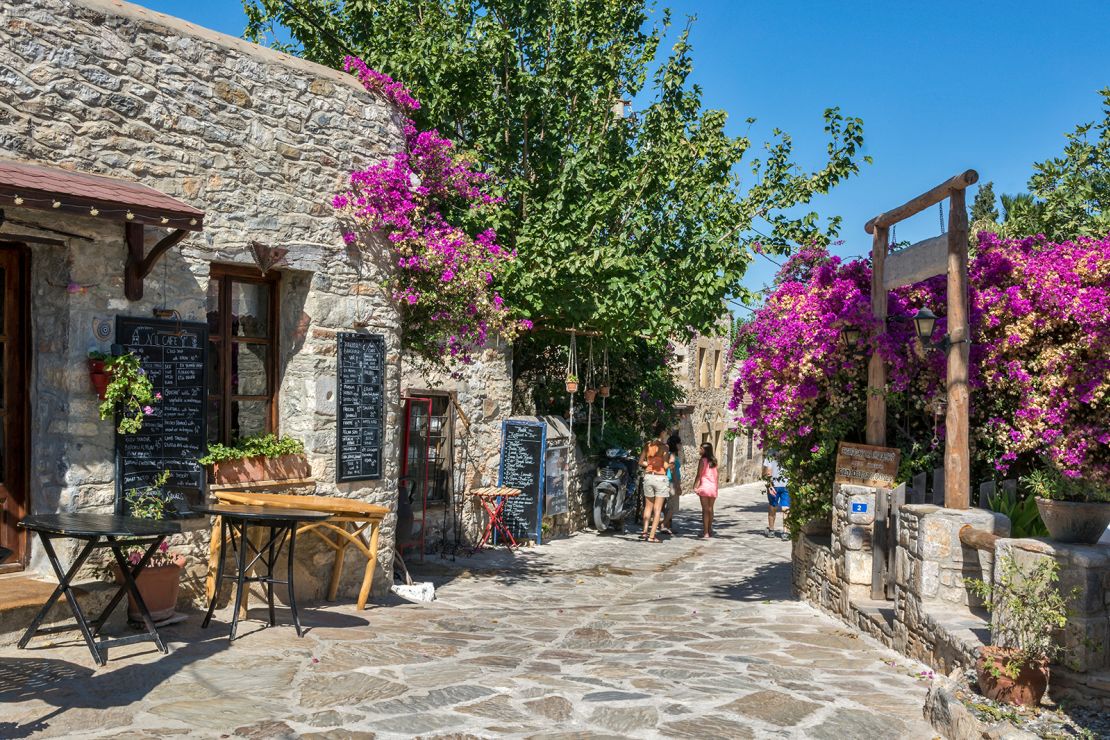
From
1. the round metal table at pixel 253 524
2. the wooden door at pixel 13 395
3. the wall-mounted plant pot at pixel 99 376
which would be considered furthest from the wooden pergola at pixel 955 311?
the wooden door at pixel 13 395

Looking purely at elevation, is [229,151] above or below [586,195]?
below

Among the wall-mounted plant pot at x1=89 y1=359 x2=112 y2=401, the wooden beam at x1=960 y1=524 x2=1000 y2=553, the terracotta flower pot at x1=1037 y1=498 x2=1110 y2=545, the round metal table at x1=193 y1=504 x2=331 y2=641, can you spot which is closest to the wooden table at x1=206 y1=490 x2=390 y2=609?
the round metal table at x1=193 y1=504 x2=331 y2=641

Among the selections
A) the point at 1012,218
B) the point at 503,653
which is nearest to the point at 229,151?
the point at 503,653

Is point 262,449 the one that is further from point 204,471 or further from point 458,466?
point 458,466

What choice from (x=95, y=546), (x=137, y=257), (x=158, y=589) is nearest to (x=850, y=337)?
(x=137, y=257)

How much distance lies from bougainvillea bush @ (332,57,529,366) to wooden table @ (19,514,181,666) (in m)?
2.95

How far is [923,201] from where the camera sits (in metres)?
6.86

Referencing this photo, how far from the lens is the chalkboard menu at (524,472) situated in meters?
12.2

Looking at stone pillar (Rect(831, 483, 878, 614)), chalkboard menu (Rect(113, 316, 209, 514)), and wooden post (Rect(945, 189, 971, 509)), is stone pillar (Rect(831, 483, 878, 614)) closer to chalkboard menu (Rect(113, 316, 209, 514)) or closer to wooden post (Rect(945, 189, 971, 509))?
wooden post (Rect(945, 189, 971, 509))

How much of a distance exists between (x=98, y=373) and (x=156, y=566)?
1196 millimetres

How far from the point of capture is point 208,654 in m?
5.50

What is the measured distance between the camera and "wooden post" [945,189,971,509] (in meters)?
6.32

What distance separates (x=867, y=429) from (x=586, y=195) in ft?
16.1

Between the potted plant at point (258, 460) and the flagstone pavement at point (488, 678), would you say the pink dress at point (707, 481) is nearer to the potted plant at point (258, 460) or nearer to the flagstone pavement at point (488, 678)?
the flagstone pavement at point (488, 678)
